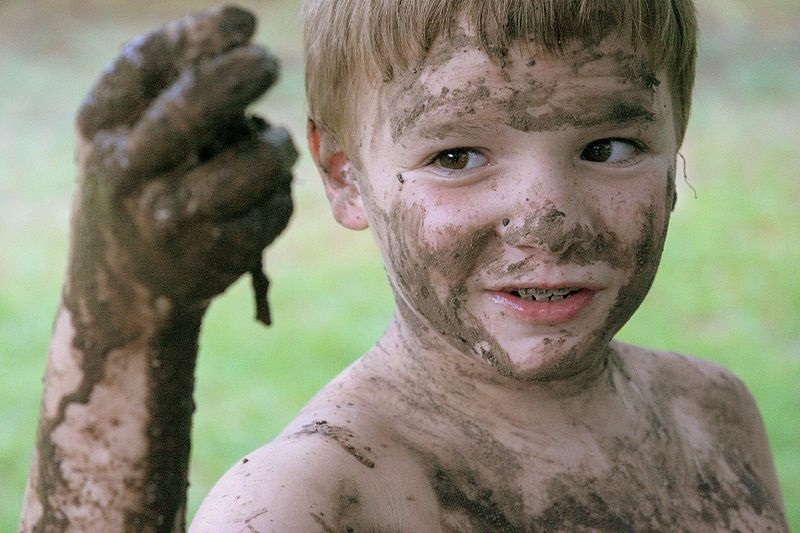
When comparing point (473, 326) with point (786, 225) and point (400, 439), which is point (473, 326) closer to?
point (400, 439)

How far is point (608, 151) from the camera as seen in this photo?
163 cm

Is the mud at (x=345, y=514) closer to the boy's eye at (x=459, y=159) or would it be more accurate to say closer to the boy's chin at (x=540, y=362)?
the boy's chin at (x=540, y=362)

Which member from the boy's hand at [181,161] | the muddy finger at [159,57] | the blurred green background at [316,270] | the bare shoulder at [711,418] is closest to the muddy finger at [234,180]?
the boy's hand at [181,161]

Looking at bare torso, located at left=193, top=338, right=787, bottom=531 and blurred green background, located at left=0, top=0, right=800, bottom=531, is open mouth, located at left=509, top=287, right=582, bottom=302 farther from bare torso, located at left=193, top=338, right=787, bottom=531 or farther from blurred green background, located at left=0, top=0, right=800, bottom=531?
blurred green background, located at left=0, top=0, right=800, bottom=531

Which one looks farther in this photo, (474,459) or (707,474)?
(707,474)

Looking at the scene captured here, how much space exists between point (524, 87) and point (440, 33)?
0.14 metres

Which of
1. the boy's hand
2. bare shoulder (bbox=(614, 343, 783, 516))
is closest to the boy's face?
the boy's hand

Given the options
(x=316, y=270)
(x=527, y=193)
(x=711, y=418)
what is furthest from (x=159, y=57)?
(x=316, y=270)

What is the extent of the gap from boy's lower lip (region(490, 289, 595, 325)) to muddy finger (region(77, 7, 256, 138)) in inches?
20.3

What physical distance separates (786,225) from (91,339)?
5.42 meters

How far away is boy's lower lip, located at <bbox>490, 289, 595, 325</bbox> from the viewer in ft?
5.25

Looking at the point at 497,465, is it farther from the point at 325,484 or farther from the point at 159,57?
the point at 159,57

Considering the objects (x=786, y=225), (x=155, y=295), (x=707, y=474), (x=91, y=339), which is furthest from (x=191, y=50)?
(x=786, y=225)

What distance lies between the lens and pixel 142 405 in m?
1.54
